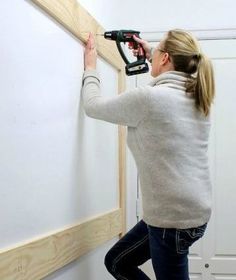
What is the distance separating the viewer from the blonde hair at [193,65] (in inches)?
61.2

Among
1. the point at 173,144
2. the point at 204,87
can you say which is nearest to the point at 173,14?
the point at 204,87

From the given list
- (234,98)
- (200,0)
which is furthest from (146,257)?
(200,0)

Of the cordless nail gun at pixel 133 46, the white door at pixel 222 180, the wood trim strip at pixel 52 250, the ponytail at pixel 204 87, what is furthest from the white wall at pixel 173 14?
the wood trim strip at pixel 52 250

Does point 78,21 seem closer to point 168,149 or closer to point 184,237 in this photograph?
point 168,149

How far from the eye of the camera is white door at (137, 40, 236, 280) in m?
2.60

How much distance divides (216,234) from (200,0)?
143 centimetres

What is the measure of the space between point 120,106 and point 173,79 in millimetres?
217

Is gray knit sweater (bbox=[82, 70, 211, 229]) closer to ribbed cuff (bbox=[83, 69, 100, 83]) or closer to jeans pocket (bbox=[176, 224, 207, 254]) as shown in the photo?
jeans pocket (bbox=[176, 224, 207, 254])

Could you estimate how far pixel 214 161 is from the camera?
263cm

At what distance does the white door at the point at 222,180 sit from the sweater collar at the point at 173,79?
3.63 feet

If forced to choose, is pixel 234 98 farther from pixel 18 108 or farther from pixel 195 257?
pixel 18 108

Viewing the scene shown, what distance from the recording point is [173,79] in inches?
61.9

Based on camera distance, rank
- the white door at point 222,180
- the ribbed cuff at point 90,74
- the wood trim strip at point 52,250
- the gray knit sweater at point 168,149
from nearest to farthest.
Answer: the wood trim strip at point 52,250
the gray knit sweater at point 168,149
the ribbed cuff at point 90,74
the white door at point 222,180

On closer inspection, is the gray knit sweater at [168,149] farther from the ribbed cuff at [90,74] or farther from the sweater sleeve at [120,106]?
the ribbed cuff at [90,74]
